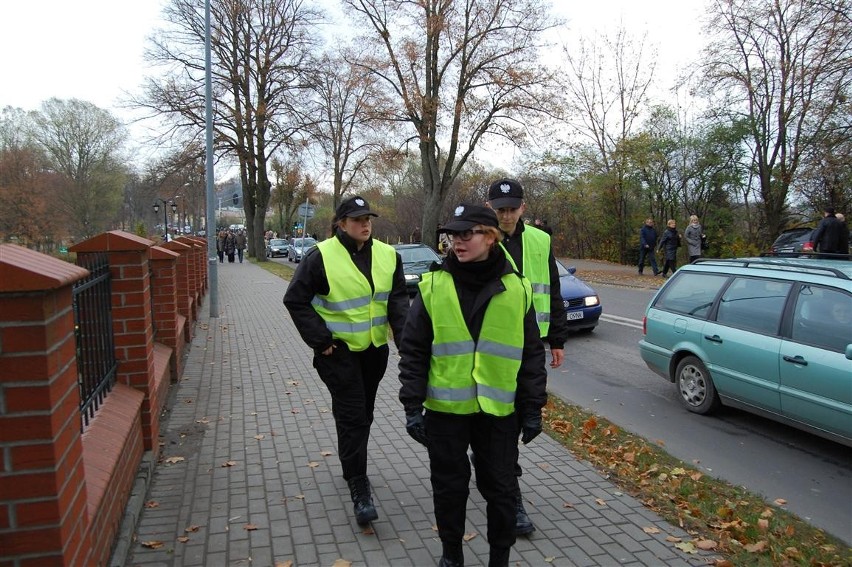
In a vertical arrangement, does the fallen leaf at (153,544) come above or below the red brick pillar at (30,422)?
below

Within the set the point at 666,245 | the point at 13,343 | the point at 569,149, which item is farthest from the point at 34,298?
the point at 569,149

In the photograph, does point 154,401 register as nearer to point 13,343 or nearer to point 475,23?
point 13,343

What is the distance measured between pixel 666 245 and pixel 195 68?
24479 millimetres

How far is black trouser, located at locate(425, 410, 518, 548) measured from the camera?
114 inches

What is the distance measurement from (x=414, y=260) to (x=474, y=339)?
12735 millimetres

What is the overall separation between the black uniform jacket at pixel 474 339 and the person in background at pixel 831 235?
12585mm

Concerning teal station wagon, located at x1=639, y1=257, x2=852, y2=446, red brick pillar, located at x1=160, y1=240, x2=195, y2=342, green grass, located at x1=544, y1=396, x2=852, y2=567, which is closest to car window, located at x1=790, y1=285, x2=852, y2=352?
teal station wagon, located at x1=639, y1=257, x2=852, y2=446

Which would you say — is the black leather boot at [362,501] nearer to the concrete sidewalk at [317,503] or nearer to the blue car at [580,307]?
the concrete sidewalk at [317,503]

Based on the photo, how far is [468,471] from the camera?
297 centimetres

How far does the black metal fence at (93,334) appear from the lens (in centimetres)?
348

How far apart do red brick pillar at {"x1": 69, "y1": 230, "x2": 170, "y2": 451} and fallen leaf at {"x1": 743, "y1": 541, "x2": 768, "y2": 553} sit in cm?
381

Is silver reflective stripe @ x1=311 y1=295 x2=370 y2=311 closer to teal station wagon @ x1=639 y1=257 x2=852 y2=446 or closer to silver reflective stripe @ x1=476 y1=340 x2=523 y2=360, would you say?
silver reflective stripe @ x1=476 y1=340 x2=523 y2=360

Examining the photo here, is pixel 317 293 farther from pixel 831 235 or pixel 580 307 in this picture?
pixel 831 235

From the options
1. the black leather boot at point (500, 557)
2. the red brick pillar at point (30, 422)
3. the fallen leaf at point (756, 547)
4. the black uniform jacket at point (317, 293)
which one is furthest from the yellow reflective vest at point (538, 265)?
the red brick pillar at point (30, 422)
